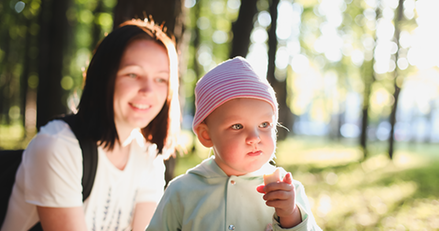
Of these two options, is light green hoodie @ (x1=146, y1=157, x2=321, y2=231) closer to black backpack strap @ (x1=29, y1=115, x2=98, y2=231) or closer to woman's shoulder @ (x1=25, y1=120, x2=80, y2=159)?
black backpack strap @ (x1=29, y1=115, x2=98, y2=231)

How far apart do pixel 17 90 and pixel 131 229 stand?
29497 millimetres

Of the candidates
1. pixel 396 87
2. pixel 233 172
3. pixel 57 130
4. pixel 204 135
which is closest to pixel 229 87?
pixel 204 135

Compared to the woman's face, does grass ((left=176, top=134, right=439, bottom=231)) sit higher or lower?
lower

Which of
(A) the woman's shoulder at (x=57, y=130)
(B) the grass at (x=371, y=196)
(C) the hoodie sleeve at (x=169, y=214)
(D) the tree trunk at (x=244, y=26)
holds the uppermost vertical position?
(D) the tree trunk at (x=244, y=26)

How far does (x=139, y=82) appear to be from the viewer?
241 centimetres

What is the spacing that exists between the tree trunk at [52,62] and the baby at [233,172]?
6529 millimetres

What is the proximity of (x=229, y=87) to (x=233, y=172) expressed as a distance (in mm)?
523

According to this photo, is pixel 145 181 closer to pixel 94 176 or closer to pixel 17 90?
pixel 94 176

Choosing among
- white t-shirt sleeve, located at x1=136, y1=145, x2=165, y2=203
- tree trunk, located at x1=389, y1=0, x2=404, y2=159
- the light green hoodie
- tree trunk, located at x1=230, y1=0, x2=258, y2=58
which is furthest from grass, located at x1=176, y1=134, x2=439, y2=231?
the light green hoodie

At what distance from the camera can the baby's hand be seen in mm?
1581

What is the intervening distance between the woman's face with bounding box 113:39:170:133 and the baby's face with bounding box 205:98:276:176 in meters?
0.81

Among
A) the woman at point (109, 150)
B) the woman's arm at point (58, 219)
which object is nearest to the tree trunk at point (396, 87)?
the woman at point (109, 150)

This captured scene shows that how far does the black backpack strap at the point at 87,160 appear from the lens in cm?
226

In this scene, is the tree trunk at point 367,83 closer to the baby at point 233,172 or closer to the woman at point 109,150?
the woman at point 109,150
